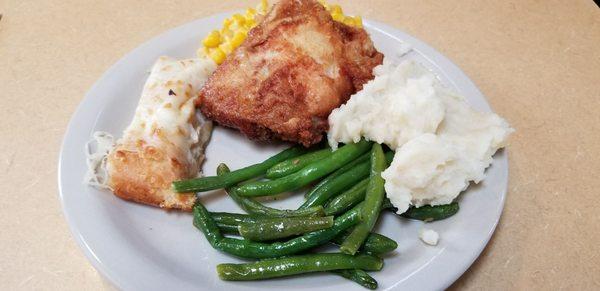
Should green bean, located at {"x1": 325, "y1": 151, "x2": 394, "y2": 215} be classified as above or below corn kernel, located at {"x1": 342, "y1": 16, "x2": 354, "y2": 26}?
below

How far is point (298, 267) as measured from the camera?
249cm

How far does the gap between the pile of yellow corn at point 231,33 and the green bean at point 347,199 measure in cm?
155

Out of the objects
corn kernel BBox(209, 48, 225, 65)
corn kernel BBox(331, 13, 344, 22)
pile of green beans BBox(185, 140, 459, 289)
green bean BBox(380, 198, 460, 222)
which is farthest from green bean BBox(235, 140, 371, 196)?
corn kernel BBox(331, 13, 344, 22)

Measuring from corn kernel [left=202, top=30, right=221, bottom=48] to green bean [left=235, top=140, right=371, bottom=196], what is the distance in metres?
1.41

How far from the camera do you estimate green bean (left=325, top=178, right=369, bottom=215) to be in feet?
9.09

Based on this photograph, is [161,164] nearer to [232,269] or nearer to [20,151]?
[232,269]

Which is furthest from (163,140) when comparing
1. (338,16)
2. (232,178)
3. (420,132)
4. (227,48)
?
(338,16)

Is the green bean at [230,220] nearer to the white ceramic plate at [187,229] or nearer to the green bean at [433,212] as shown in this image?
the white ceramic plate at [187,229]

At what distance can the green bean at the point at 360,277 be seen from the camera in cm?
243

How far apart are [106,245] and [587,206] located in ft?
9.95

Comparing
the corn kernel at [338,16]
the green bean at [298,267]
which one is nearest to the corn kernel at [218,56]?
the corn kernel at [338,16]

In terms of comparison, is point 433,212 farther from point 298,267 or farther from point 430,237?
point 298,267

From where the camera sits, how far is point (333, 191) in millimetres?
2861

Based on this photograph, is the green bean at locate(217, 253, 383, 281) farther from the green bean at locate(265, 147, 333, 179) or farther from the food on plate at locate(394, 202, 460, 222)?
the green bean at locate(265, 147, 333, 179)
